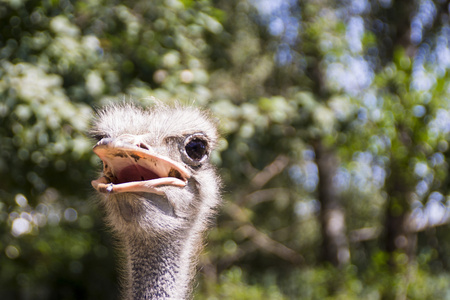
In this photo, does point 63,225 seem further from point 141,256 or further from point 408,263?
point 141,256

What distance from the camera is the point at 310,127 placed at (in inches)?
149

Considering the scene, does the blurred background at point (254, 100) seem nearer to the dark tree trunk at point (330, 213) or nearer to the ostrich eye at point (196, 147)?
the dark tree trunk at point (330, 213)

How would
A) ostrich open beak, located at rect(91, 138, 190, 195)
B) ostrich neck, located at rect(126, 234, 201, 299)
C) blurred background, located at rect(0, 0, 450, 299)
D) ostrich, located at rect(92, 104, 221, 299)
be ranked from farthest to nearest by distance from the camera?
blurred background, located at rect(0, 0, 450, 299) < ostrich neck, located at rect(126, 234, 201, 299) < ostrich, located at rect(92, 104, 221, 299) < ostrich open beak, located at rect(91, 138, 190, 195)

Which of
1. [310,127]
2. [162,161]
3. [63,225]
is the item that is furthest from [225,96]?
[63,225]

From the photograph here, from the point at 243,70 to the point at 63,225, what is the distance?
399cm

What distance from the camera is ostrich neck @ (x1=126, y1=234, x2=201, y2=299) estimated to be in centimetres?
155

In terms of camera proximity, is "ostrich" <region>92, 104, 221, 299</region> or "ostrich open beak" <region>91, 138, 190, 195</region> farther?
"ostrich" <region>92, 104, 221, 299</region>

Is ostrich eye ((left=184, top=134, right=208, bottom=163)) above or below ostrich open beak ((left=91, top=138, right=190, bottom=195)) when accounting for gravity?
below

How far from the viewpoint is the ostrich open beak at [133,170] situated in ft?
4.26

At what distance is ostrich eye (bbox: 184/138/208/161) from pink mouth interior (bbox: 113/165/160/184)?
184 millimetres

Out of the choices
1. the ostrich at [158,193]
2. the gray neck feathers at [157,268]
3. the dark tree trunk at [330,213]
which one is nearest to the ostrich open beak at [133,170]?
the ostrich at [158,193]

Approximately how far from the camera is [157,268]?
1.56 meters

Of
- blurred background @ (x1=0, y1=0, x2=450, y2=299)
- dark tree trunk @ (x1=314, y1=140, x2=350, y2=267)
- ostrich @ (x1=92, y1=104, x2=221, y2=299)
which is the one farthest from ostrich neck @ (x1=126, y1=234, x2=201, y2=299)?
dark tree trunk @ (x1=314, y1=140, x2=350, y2=267)

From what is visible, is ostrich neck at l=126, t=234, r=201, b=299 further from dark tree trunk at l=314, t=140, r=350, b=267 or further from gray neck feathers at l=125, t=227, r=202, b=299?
dark tree trunk at l=314, t=140, r=350, b=267
